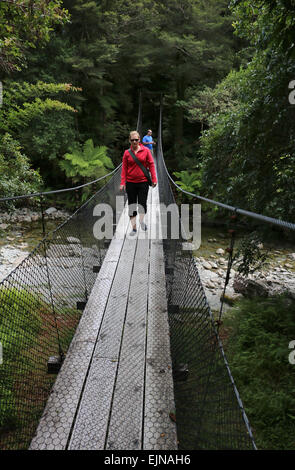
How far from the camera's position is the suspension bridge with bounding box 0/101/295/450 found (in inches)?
36.6

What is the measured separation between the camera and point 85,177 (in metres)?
7.09

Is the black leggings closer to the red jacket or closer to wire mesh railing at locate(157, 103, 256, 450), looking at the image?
the red jacket

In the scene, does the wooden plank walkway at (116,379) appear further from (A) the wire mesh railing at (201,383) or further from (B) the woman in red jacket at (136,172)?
(B) the woman in red jacket at (136,172)

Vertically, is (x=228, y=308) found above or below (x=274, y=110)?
below

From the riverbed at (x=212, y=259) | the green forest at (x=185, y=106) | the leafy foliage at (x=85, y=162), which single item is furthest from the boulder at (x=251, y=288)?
the leafy foliage at (x=85, y=162)

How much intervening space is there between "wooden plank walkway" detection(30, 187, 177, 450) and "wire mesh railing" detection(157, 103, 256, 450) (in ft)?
0.19

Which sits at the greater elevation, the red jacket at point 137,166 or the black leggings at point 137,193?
the red jacket at point 137,166

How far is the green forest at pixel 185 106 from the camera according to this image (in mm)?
2098

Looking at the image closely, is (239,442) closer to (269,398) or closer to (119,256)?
(269,398)

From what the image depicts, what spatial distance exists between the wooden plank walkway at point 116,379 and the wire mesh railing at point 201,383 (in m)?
0.06

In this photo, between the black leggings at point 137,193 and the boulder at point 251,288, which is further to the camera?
the boulder at point 251,288

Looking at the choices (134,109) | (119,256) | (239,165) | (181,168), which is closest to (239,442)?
(119,256)

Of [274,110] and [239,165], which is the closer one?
[274,110]

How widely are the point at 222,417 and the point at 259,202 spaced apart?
214cm
